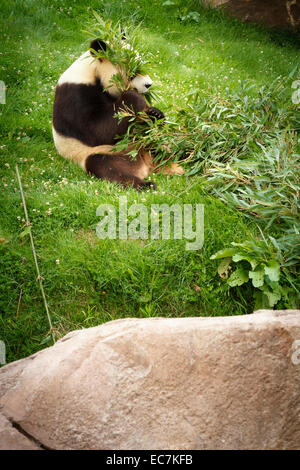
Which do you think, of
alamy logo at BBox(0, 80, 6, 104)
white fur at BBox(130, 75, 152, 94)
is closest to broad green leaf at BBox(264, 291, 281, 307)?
white fur at BBox(130, 75, 152, 94)

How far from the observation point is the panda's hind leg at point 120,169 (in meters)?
3.80

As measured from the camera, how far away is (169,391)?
1.56 meters

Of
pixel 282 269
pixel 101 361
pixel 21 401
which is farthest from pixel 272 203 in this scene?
pixel 21 401

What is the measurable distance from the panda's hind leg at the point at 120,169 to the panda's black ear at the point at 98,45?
1.02 meters

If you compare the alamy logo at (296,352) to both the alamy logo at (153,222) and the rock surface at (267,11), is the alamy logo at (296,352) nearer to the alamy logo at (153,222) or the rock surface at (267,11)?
the alamy logo at (153,222)

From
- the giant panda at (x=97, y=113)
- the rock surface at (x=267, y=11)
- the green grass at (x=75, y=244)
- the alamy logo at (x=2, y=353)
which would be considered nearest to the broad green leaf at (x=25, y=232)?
the green grass at (x=75, y=244)

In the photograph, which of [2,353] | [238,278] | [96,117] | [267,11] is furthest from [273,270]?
[267,11]

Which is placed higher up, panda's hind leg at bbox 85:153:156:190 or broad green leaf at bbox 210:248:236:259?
panda's hind leg at bbox 85:153:156:190

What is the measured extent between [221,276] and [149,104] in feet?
7.81

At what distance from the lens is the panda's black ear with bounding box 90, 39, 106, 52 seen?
152 inches

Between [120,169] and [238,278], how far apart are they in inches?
66.6

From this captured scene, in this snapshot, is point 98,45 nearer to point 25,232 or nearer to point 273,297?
point 25,232

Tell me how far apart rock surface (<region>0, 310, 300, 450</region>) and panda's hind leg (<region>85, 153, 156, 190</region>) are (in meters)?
2.23

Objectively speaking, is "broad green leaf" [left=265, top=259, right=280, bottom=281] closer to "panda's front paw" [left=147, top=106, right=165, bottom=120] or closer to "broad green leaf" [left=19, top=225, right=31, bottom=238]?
"broad green leaf" [left=19, top=225, right=31, bottom=238]
